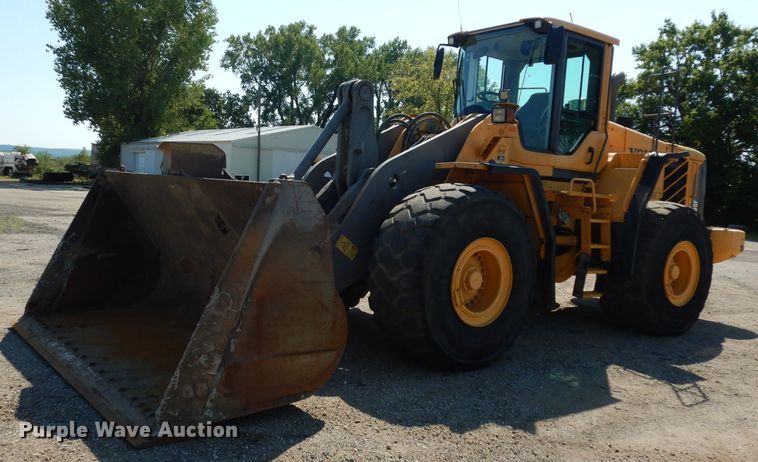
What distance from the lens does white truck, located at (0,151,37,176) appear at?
45.1 m

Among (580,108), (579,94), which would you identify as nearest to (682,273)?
(580,108)

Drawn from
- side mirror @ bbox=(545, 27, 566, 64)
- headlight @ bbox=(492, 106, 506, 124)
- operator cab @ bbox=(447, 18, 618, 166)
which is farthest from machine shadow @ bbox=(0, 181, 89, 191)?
side mirror @ bbox=(545, 27, 566, 64)

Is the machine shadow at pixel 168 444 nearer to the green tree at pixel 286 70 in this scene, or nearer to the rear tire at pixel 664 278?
the rear tire at pixel 664 278

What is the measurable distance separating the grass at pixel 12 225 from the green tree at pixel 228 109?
45.1m

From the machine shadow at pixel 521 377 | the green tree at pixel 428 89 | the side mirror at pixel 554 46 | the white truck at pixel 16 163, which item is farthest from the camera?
the white truck at pixel 16 163

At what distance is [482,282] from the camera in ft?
15.2

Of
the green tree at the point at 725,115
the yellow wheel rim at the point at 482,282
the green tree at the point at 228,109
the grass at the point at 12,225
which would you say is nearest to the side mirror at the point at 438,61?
the yellow wheel rim at the point at 482,282

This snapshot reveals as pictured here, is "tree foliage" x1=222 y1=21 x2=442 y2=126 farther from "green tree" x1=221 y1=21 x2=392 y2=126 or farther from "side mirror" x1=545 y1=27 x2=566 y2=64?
"side mirror" x1=545 y1=27 x2=566 y2=64

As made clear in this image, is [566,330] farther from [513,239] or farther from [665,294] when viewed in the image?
[513,239]

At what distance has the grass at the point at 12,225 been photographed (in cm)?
1147

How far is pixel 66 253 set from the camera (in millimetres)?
5035

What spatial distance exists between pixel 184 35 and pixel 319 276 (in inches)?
1559

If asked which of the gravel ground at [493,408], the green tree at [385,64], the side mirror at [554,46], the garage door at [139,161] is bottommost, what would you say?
the gravel ground at [493,408]

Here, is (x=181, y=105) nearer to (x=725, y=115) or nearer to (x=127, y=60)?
(x=127, y=60)
